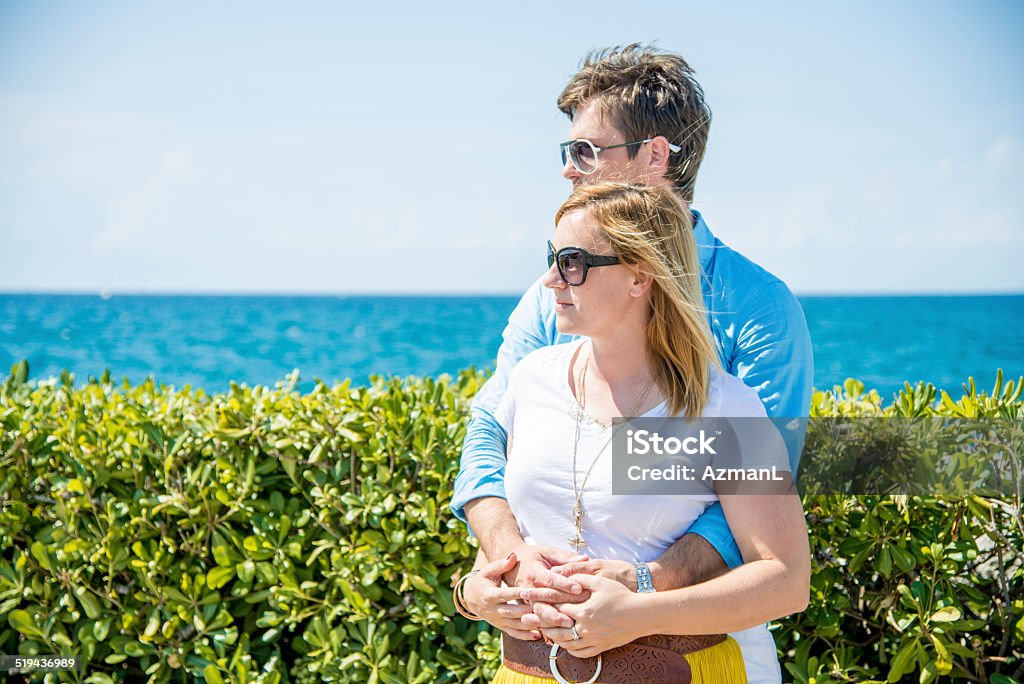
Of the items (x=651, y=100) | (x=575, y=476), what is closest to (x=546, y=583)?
(x=575, y=476)

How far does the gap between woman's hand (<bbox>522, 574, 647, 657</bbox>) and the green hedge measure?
1534mm

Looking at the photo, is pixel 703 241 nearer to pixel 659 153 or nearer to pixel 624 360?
pixel 659 153

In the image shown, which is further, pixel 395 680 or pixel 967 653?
pixel 395 680

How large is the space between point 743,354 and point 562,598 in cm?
83

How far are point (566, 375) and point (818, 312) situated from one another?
79.7 meters

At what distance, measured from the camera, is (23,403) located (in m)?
4.48

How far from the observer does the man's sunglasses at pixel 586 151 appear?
2.94 metres

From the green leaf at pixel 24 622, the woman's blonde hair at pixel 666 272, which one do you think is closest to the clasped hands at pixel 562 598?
the woman's blonde hair at pixel 666 272

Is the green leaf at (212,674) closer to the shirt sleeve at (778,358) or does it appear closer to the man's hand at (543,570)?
the man's hand at (543,570)

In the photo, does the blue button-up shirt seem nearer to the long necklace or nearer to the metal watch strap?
the metal watch strap

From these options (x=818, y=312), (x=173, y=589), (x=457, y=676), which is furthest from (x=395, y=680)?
→ (x=818, y=312)

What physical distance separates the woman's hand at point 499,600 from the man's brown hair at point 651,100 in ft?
4.35

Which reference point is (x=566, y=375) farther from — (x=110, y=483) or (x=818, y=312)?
(x=818, y=312)

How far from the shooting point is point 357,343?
58625 millimetres
